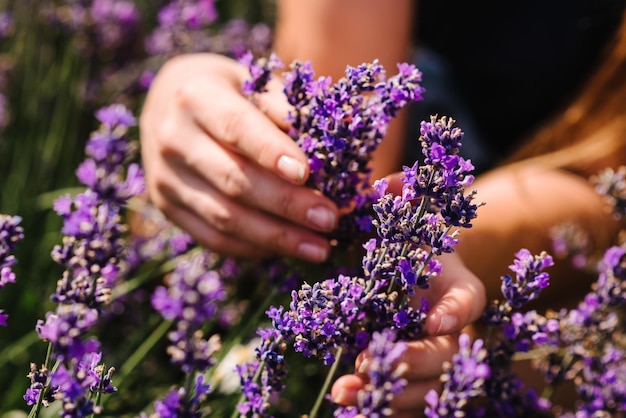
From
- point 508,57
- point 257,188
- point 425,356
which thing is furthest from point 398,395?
point 508,57

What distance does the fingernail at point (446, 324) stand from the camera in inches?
27.2

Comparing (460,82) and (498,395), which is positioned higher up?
(460,82)

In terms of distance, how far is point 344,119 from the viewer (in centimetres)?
79

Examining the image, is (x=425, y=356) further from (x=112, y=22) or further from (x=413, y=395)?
(x=112, y=22)

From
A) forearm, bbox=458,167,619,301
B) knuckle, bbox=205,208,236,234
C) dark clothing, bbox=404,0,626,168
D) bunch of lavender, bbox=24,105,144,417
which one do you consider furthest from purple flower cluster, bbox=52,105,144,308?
dark clothing, bbox=404,0,626,168

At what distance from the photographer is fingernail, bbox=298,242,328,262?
925 mm

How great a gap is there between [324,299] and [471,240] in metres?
0.88

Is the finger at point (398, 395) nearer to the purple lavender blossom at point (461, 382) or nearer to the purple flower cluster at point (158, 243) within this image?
the purple lavender blossom at point (461, 382)

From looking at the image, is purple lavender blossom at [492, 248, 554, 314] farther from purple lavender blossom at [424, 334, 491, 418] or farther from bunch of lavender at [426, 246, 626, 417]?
purple lavender blossom at [424, 334, 491, 418]

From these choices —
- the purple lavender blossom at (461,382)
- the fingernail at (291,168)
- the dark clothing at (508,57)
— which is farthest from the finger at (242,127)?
the dark clothing at (508,57)

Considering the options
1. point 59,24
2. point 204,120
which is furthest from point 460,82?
point 204,120

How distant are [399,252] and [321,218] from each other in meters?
0.24

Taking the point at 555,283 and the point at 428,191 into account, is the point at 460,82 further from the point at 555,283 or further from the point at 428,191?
the point at 428,191

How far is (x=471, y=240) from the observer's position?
4.80 feet
